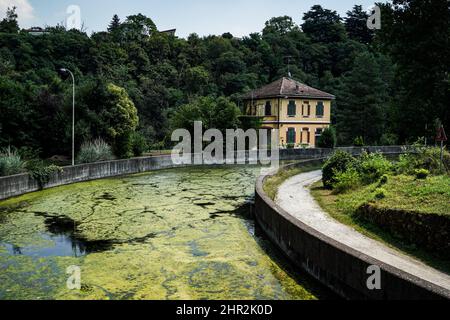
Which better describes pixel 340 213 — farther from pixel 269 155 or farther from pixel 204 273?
pixel 269 155

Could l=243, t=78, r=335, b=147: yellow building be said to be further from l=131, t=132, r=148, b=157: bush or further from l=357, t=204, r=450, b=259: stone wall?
l=357, t=204, r=450, b=259: stone wall

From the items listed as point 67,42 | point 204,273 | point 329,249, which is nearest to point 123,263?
point 204,273

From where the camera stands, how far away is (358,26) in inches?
3728

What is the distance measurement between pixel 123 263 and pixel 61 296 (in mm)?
2460

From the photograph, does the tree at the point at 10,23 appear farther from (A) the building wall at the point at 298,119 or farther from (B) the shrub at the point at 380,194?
(B) the shrub at the point at 380,194

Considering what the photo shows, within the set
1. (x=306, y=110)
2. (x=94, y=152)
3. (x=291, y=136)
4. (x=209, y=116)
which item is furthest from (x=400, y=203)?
(x=306, y=110)

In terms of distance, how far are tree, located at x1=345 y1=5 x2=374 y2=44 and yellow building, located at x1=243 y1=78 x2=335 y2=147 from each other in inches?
1878

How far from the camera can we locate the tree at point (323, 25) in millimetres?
89938

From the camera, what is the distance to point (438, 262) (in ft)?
35.2

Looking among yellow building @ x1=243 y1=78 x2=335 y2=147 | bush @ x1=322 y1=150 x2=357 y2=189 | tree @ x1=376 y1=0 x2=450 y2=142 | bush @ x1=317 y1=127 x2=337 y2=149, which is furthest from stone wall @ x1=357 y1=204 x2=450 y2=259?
yellow building @ x1=243 y1=78 x2=335 y2=147

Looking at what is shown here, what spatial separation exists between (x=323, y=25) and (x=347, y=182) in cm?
7890

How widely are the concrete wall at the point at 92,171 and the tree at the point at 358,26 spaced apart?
203 ft

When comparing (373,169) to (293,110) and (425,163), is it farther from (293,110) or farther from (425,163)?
(293,110)

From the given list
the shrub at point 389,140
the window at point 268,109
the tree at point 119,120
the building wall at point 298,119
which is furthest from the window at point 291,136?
the tree at point 119,120
